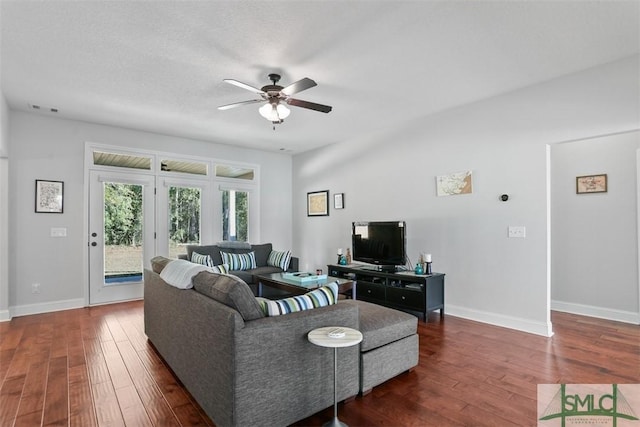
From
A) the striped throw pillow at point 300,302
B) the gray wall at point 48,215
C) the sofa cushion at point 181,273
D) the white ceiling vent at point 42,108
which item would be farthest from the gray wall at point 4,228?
the striped throw pillow at point 300,302

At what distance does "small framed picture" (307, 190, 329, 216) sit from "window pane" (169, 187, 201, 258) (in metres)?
2.12

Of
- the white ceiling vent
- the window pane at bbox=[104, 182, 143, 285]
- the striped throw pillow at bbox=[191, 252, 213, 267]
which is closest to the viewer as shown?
the white ceiling vent

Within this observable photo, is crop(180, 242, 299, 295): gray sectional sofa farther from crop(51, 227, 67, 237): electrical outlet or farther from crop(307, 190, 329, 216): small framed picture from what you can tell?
crop(51, 227, 67, 237): electrical outlet

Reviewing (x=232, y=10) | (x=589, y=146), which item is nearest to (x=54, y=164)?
(x=232, y=10)

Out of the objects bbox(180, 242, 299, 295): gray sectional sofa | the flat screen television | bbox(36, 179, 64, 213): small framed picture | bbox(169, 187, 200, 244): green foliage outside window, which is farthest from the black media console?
bbox(36, 179, 64, 213): small framed picture

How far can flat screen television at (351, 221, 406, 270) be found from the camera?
4.49m

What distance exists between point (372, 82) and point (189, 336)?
9.65 feet

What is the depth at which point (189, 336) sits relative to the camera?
7.42 ft

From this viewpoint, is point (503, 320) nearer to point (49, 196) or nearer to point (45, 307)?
point (45, 307)

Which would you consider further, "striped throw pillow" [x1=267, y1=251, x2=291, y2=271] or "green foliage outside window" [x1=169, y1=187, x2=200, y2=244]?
"green foliage outside window" [x1=169, y1=187, x2=200, y2=244]

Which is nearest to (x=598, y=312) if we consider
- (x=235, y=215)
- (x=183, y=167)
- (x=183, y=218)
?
(x=235, y=215)

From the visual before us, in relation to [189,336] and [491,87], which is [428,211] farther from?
[189,336]

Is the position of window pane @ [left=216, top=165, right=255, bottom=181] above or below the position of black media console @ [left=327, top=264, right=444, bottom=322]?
above

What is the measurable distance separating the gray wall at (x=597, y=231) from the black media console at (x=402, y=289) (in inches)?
72.8
